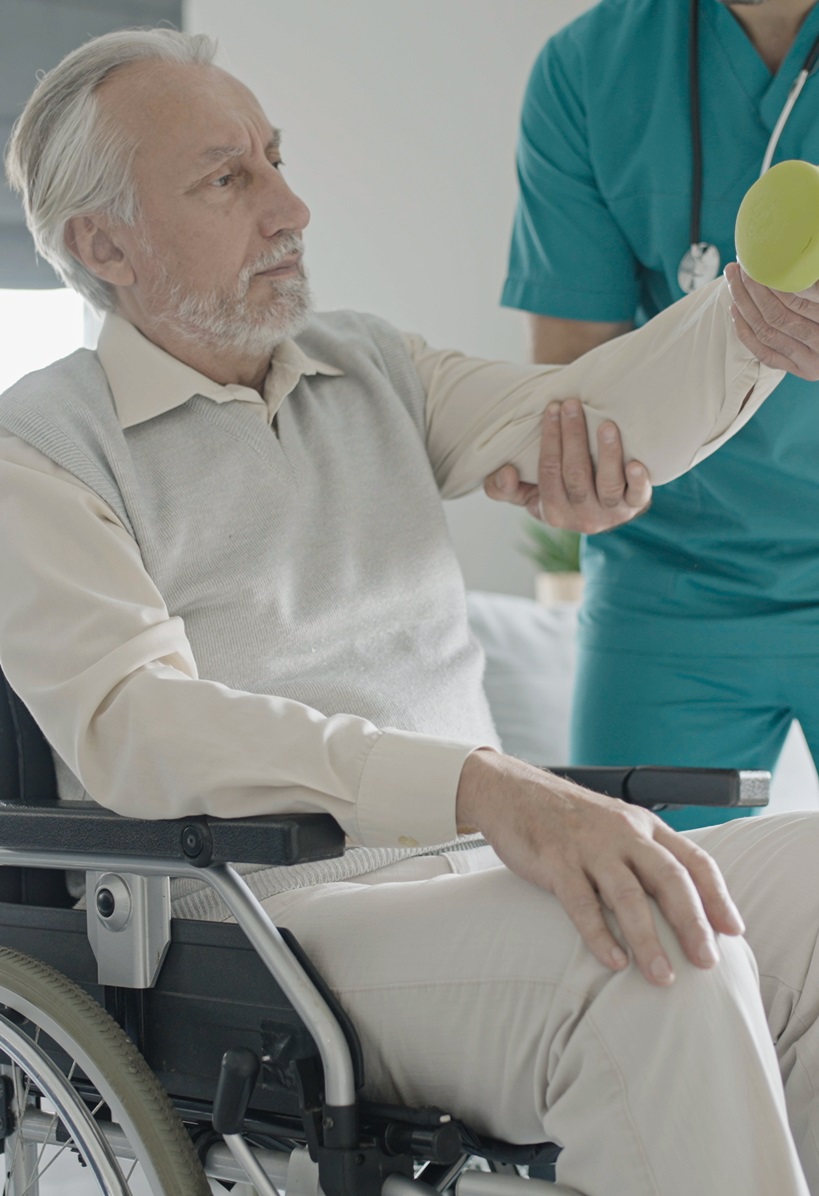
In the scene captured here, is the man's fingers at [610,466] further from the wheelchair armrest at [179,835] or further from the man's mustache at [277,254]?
the wheelchair armrest at [179,835]

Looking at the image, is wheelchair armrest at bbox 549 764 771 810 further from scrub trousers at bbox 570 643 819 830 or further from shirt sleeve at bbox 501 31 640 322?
shirt sleeve at bbox 501 31 640 322

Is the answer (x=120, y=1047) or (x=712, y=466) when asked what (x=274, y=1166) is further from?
(x=712, y=466)

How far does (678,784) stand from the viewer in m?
1.20

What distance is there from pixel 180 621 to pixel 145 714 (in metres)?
0.12

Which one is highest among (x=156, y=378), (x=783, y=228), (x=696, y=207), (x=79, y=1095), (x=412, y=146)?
(x=412, y=146)

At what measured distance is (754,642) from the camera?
150 cm

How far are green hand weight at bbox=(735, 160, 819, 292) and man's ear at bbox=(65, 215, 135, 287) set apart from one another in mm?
681

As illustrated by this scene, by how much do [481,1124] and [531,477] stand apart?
28.6 inches

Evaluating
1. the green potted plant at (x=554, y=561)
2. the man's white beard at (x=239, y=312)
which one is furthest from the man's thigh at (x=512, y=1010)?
the green potted plant at (x=554, y=561)

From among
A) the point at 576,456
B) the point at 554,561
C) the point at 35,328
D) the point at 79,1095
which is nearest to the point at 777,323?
the point at 576,456

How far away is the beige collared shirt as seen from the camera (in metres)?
1.01

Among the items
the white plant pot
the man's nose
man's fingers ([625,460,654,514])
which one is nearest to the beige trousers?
man's fingers ([625,460,654,514])

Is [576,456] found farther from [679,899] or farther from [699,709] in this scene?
[679,899]

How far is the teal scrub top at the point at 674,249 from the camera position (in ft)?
4.87
